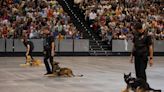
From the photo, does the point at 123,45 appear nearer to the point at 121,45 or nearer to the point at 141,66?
the point at 121,45

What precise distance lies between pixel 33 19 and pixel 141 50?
849 inches

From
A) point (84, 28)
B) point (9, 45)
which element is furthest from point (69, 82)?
point (84, 28)

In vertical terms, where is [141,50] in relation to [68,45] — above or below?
above

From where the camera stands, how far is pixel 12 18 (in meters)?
34.2

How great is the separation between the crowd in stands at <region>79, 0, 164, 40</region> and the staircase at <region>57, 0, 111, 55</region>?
40cm

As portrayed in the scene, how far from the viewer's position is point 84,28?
36.8 meters

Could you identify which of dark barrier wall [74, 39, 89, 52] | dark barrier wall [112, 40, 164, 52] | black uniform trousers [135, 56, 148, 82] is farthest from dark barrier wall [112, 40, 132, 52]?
black uniform trousers [135, 56, 148, 82]

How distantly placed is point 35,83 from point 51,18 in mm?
18595

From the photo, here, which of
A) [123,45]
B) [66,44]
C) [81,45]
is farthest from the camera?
[123,45]

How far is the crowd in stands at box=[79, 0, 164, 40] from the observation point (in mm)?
36250

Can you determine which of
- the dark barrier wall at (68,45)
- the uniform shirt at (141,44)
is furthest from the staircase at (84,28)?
the uniform shirt at (141,44)

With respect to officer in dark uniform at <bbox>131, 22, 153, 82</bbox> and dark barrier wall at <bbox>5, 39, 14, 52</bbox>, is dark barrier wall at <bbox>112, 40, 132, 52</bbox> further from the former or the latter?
officer in dark uniform at <bbox>131, 22, 153, 82</bbox>

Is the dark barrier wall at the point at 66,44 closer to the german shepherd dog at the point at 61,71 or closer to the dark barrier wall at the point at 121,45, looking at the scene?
the dark barrier wall at the point at 121,45

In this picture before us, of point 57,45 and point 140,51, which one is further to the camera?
point 57,45
